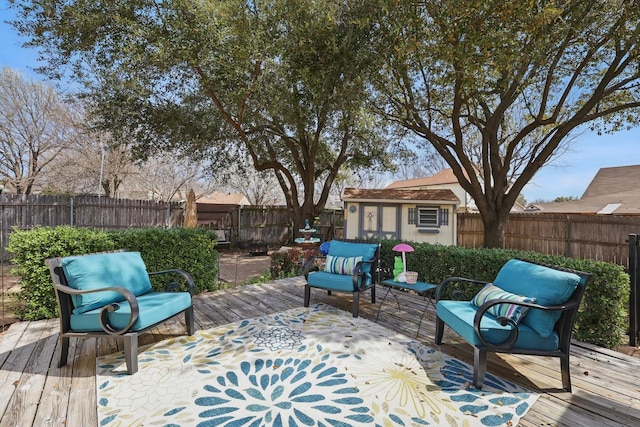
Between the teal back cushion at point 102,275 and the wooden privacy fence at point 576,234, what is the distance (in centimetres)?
880

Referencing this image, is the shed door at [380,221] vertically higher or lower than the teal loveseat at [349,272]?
higher

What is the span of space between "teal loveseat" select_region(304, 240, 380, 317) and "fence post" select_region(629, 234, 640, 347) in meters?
2.65

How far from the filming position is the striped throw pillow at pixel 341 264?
4.08 metres

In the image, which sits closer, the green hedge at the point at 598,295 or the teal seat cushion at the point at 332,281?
the green hedge at the point at 598,295

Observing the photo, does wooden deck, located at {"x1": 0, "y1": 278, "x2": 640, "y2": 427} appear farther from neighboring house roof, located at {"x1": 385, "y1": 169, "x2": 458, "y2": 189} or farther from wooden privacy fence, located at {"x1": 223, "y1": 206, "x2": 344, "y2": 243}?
neighboring house roof, located at {"x1": 385, "y1": 169, "x2": 458, "y2": 189}

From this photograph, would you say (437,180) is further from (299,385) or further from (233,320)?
(299,385)

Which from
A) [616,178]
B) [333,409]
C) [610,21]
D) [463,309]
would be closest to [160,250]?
[333,409]

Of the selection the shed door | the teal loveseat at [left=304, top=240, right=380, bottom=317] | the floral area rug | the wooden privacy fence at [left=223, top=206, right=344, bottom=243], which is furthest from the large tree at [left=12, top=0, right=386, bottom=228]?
the wooden privacy fence at [left=223, top=206, right=344, bottom=243]

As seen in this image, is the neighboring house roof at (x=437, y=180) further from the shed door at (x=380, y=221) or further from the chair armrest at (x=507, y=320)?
the chair armrest at (x=507, y=320)

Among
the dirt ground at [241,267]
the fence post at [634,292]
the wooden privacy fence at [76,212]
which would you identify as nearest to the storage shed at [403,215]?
the dirt ground at [241,267]

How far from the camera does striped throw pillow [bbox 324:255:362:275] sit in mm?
4078

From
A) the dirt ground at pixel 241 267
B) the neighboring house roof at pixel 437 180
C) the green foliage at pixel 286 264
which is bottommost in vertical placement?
the dirt ground at pixel 241 267

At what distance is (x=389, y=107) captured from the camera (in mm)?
7707

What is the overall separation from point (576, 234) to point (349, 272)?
7959 millimetres
